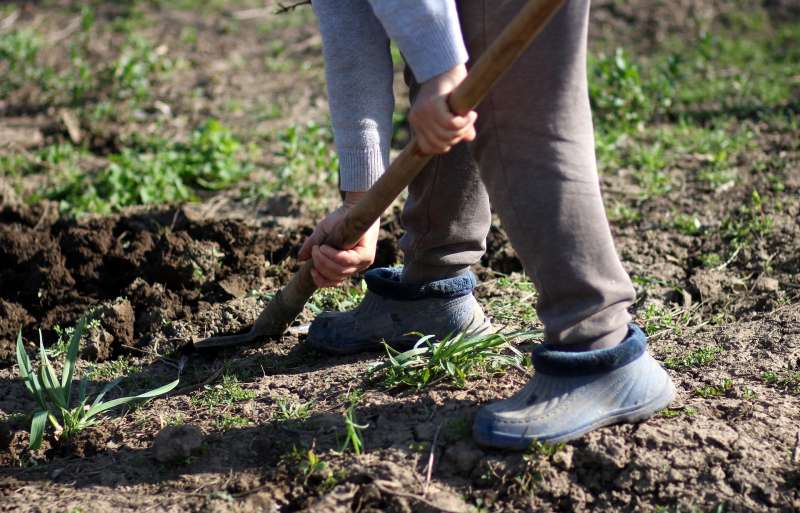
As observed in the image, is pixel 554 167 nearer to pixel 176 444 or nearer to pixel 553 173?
pixel 553 173

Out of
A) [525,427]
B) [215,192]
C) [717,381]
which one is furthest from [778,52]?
[525,427]

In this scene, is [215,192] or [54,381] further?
[215,192]

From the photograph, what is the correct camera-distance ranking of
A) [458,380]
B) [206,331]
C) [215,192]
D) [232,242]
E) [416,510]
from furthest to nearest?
[215,192] < [232,242] < [206,331] < [458,380] < [416,510]

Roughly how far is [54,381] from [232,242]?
1.33 m

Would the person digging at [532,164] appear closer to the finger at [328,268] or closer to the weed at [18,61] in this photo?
the finger at [328,268]

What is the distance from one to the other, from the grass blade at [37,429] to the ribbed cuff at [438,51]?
1.45 metres

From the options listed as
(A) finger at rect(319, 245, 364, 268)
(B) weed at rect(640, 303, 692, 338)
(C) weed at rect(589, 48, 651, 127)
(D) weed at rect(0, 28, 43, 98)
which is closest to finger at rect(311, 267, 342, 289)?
(A) finger at rect(319, 245, 364, 268)

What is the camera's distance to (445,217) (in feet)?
9.43

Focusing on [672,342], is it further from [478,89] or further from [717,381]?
[478,89]

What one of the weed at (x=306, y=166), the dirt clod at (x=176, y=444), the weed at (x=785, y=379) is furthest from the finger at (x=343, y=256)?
the weed at (x=306, y=166)

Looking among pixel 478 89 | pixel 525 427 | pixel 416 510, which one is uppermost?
pixel 478 89

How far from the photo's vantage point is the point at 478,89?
214 centimetres

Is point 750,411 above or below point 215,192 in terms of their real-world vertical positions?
below

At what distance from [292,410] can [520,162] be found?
1009 millimetres
